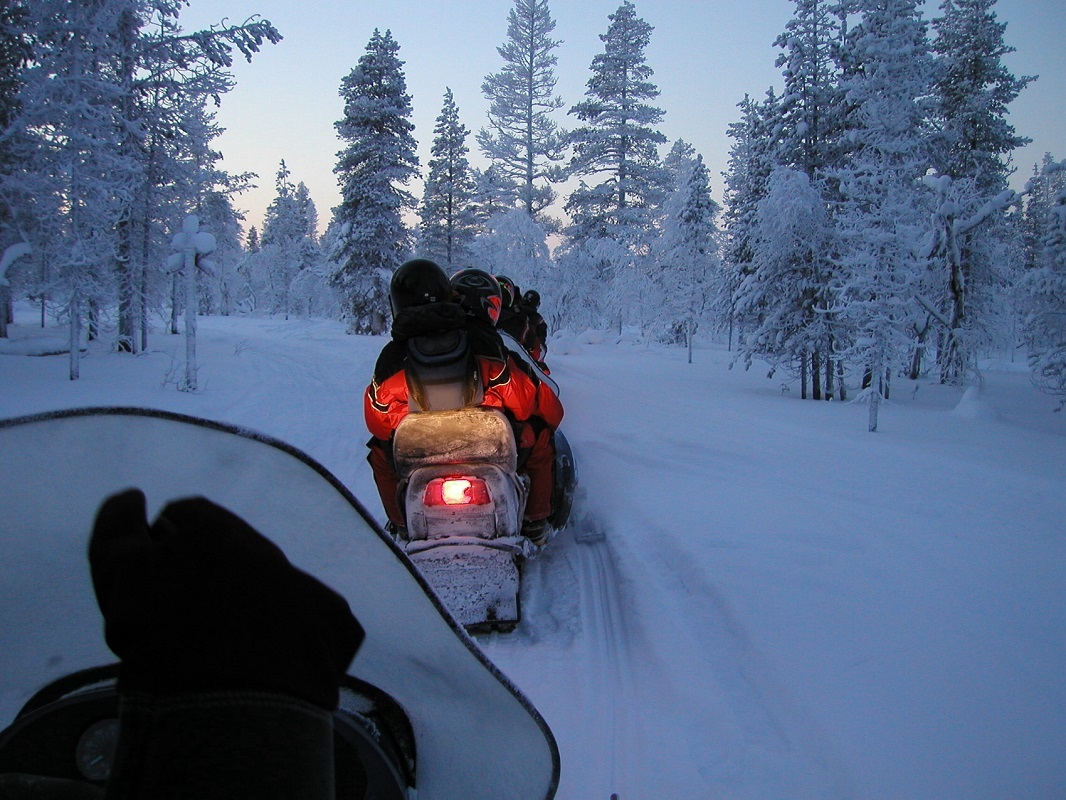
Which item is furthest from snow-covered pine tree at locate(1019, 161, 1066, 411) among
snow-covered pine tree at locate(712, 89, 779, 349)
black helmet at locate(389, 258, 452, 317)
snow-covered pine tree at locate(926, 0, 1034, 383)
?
black helmet at locate(389, 258, 452, 317)

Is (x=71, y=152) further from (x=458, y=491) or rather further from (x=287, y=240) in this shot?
(x=287, y=240)

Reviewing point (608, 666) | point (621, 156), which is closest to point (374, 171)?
point (621, 156)

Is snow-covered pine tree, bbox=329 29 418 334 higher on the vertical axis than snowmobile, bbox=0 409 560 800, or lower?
higher

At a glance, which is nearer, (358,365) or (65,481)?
(65,481)

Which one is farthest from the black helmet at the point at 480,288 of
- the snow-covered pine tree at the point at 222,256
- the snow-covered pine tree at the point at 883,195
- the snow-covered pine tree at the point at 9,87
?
the snow-covered pine tree at the point at 222,256

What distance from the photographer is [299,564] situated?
1.19 meters

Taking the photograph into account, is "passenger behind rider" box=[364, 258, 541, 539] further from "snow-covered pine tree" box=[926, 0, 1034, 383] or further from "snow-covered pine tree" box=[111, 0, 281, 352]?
"snow-covered pine tree" box=[926, 0, 1034, 383]

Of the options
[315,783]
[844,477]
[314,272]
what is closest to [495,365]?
[315,783]

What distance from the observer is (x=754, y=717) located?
2414 millimetres

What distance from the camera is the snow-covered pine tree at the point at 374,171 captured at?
26.7 m

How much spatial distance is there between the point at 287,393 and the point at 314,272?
33251mm

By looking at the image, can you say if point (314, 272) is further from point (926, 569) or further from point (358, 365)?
point (926, 569)

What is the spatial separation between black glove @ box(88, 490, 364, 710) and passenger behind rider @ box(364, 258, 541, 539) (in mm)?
2602

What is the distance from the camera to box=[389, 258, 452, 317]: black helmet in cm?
345
